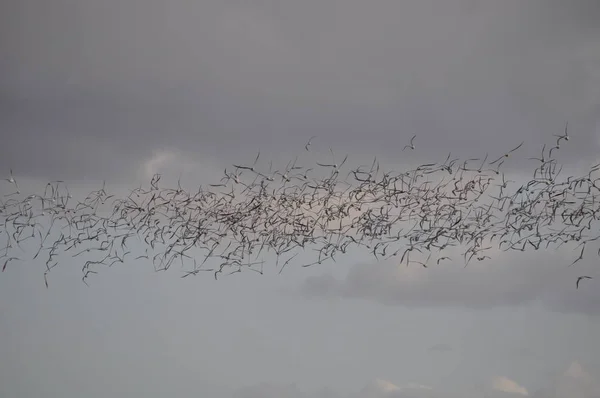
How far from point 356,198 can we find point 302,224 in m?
0.45

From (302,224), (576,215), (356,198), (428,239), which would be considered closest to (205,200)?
(302,224)

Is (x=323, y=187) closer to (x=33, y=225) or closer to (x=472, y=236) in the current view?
(x=472, y=236)

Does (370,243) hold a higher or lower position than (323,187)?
lower

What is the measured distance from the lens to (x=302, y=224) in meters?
5.81

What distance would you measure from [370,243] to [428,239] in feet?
1.41

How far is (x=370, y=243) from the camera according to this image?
18.7 ft

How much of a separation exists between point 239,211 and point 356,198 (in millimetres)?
902

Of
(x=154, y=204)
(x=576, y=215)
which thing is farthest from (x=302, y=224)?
(x=576, y=215)

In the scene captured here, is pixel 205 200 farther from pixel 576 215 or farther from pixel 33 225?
pixel 576 215

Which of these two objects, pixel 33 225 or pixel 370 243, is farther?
pixel 33 225

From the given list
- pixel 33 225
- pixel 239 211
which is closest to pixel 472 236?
pixel 239 211

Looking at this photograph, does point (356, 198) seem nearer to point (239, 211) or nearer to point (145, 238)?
point (239, 211)

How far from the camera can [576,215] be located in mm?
5648

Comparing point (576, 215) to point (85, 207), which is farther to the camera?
point (85, 207)
